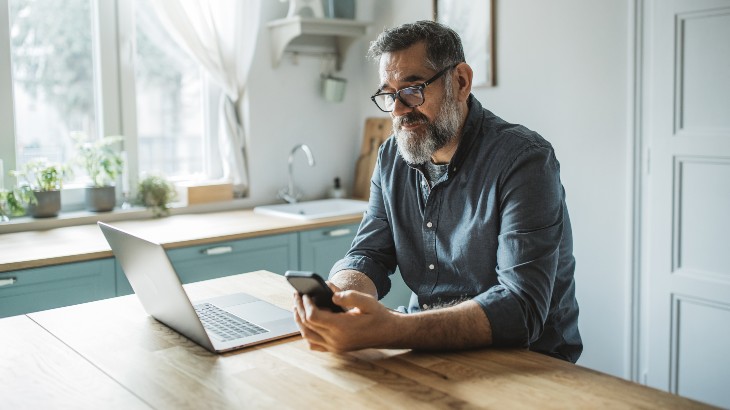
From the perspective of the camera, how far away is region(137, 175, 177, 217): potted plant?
11.7 feet

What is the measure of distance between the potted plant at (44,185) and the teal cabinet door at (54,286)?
65cm

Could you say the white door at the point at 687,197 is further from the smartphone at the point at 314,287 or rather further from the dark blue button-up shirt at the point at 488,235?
the smartphone at the point at 314,287

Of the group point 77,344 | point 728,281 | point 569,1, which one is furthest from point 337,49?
point 77,344

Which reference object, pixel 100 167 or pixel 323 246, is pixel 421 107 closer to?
pixel 323 246

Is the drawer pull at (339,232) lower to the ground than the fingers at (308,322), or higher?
lower

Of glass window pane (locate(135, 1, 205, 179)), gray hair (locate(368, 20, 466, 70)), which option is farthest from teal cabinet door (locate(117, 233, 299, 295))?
gray hair (locate(368, 20, 466, 70))

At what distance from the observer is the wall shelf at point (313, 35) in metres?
3.79

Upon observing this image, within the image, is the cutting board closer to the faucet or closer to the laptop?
the faucet

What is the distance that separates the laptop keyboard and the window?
1.94 metres

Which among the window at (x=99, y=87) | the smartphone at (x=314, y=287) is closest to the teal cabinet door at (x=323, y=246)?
the window at (x=99, y=87)

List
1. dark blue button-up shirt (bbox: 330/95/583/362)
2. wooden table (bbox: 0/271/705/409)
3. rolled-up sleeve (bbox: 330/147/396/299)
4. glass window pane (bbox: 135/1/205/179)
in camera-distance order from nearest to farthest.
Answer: wooden table (bbox: 0/271/705/409) < dark blue button-up shirt (bbox: 330/95/583/362) < rolled-up sleeve (bbox: 330/147/396/299) < glass window pane (bbox: 135/1/205/179)

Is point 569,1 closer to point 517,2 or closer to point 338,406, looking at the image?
point 517,2

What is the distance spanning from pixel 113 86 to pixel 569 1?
7.13 feet

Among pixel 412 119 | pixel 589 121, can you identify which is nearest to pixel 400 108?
pixel 412 119
